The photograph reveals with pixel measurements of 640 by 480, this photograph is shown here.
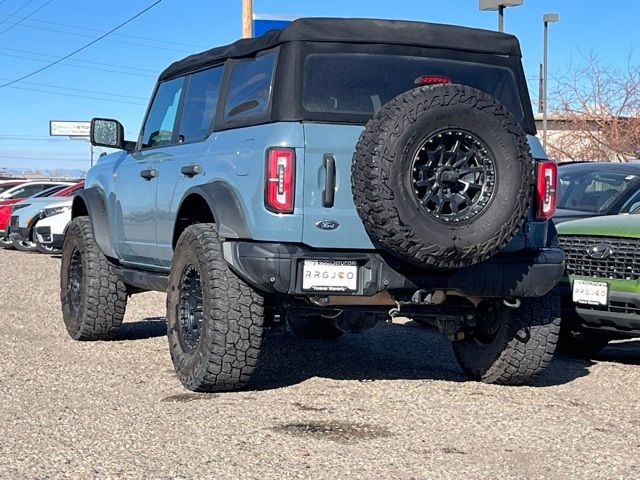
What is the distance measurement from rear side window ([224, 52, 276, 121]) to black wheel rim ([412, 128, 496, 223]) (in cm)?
99

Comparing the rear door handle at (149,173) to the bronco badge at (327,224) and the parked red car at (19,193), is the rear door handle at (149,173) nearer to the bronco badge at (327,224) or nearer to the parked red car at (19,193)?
the bronco badge at (327,224)

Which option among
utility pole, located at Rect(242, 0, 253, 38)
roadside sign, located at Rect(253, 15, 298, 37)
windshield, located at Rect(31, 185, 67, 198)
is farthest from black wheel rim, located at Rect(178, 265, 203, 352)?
windshield, located at Rect(31, 185, 67, 198)

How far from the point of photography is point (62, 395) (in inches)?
242

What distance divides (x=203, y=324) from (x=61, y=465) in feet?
5.24

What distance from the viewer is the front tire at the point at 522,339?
6480 millimetres

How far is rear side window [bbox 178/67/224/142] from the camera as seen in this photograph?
6.77 meters

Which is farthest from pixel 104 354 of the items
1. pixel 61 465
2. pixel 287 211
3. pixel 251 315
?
pixel 61 465

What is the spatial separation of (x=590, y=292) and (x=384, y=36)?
250 centimetres

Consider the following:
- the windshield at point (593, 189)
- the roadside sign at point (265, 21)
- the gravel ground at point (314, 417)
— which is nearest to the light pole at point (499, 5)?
the roadside sign at point (265, 21)

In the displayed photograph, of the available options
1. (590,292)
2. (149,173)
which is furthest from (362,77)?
(590,292)

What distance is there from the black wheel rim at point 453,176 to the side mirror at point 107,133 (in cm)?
356

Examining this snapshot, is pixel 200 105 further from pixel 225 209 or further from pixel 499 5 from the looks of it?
pixel 499 5

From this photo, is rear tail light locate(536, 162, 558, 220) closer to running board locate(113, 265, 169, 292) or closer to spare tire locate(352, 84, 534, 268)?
spare tire locate(352, 84, 534, 268)

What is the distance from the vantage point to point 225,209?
5.93 metres
